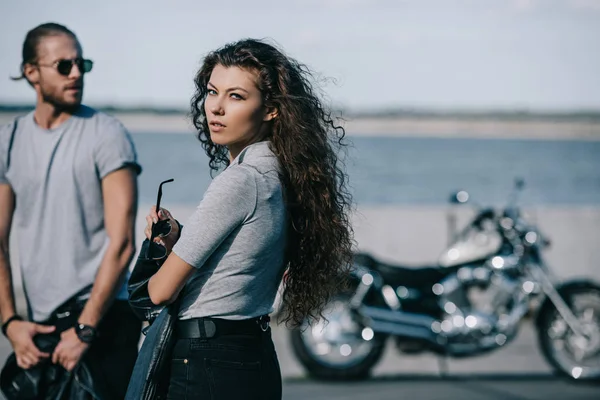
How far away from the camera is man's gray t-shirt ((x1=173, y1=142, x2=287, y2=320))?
252cm

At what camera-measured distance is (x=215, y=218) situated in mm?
2516

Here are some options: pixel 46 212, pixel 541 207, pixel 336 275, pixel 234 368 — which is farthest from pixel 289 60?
pixel 541 207

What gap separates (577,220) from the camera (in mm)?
9562

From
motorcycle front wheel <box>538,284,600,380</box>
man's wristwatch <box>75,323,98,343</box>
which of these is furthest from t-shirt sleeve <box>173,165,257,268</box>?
motorcycle front wheel <box>538,284,600,380</box>

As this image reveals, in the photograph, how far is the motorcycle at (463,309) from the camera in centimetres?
716

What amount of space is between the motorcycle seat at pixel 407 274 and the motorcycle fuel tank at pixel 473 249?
0.10m

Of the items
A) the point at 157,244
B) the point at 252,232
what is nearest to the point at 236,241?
the point at 252,232

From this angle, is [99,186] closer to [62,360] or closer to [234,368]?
[62,360]

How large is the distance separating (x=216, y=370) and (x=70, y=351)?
975 millimetres

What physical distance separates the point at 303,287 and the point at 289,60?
0.66 metres

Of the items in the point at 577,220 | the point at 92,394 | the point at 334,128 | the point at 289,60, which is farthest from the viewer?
the point at 577,220

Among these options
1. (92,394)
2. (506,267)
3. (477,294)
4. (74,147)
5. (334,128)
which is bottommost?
(477,294)

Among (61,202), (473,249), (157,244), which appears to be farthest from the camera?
(473,249)

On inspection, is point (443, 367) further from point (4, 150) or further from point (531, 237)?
point (4, 150)
